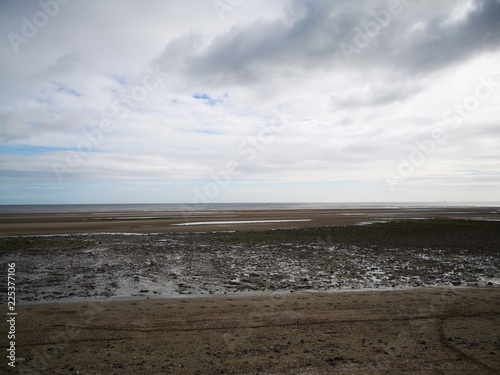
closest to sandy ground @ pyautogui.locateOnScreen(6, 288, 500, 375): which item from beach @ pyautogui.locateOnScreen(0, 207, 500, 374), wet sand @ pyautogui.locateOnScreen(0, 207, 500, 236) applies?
beach @ pyautogui.locateOnScreen(0, 207, 500, 374)

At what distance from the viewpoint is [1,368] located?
580 centimetres

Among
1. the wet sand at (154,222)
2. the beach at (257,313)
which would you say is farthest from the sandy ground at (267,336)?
the wet sand at (154,222)

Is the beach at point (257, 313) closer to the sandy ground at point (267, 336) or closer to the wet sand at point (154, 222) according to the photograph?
the sandy ground at point (267, 336)

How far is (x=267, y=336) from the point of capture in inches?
282

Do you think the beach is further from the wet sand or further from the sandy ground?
the wet sand

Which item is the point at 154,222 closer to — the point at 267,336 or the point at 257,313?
the point at 257,313

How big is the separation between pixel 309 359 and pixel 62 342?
5586 millimetres

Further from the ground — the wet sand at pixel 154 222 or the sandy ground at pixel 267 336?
the sandy ground at pixel 267 336

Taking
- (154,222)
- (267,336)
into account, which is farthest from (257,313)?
(154,222)

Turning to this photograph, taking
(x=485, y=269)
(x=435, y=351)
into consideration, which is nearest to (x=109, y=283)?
(x=435, y=351)

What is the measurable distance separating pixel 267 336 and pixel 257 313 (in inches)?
62.0

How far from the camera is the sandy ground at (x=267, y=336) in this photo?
19.3 ft

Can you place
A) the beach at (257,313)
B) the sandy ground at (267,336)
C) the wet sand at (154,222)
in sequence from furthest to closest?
1. the wet sand at (154,222)
2. the beach at (257,313)
3. the sandy ground at (267,336)

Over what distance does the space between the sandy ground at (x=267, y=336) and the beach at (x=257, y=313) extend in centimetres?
4
